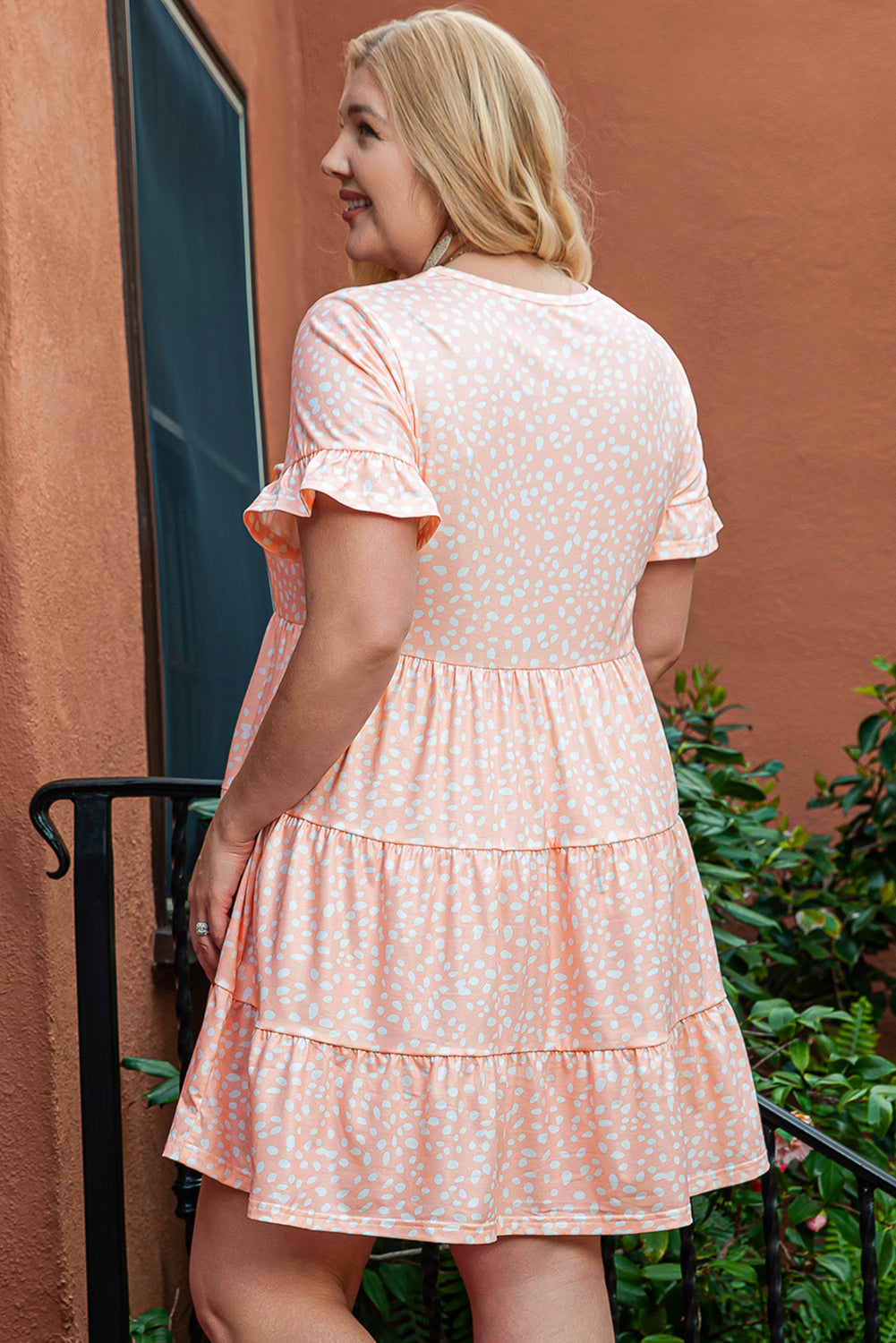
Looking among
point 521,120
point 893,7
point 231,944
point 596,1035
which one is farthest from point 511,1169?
point 893,7

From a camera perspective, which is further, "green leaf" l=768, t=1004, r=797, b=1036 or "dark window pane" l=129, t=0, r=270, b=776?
"dark window pane" l=129, t=0, r=270, b=776

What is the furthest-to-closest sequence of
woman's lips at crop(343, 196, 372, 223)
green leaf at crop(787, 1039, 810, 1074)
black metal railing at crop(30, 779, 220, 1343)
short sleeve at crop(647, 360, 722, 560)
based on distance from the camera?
green leaf at crop(787, 1039, 810, 1074) < black metal railing at crop(30, 779, 220, 1343) < short sleeve at crop(647, 360, 722, 560) < woman's lips at crop(343, 196, 372, 223)

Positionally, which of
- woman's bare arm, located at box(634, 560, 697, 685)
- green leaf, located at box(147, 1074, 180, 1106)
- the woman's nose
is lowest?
green leaf, located at box(147, 1074, 180, 1106)

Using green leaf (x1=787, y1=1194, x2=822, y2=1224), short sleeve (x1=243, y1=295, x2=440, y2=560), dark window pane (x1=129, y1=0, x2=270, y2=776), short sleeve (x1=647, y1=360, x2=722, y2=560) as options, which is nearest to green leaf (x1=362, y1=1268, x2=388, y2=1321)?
green leaf (x1=787, y1=1194, x2=822, y2=1224)

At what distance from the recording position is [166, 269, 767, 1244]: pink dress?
43.8 inches

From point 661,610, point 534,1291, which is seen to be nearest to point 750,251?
point 661,610

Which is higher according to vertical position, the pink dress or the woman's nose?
the woman's nose

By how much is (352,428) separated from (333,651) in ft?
0.63

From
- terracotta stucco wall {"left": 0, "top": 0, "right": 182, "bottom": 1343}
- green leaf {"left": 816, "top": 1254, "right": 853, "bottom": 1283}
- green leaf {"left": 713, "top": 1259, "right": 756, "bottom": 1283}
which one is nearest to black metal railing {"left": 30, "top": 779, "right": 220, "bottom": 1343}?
terracotta stucco wall {"left": 0, "top": 0, "right": 182, "bottom": 1343}

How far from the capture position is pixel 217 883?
122cm

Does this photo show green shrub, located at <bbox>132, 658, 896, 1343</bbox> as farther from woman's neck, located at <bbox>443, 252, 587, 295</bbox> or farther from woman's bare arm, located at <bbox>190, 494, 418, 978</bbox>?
woman's neck, located at <bbox>443, 252, 587, 295</bbox>

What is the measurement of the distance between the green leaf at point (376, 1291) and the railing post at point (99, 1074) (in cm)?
47

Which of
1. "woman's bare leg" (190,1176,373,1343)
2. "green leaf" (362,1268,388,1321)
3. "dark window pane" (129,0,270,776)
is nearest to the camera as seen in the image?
"woman's bare leg" (190,1176,373,1343)

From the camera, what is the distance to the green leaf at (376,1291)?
190 cm
